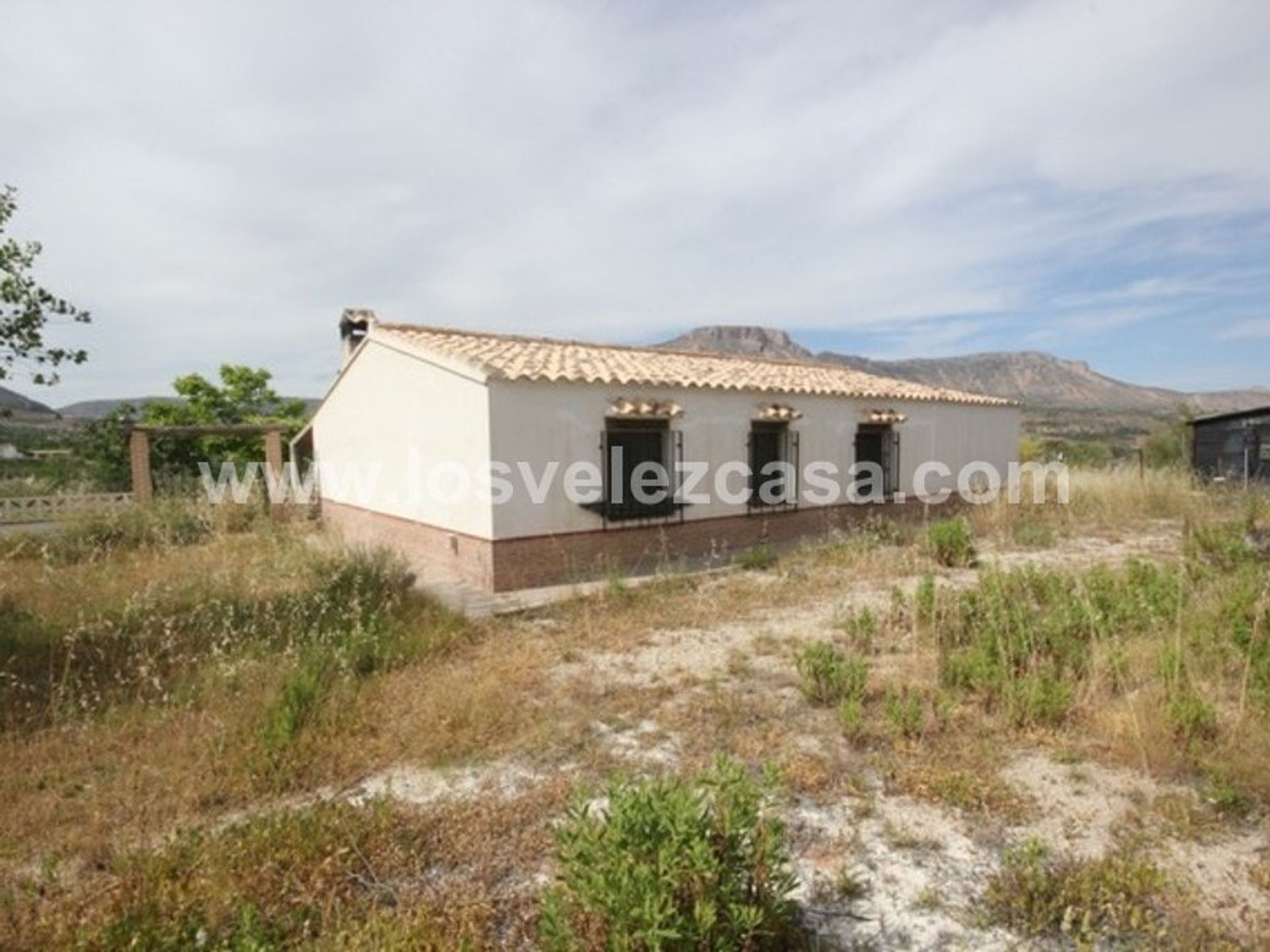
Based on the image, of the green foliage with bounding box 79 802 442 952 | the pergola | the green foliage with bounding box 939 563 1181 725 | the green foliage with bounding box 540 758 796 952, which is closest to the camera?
the green foliage with bounding box 540 758 796 952

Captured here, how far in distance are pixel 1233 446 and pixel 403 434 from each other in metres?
22.7

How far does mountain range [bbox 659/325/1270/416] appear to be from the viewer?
8094 cm

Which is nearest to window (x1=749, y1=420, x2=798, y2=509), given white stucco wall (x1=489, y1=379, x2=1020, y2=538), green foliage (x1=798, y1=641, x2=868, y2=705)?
white stucco wall (x1=489, y1=379, x2=1020, y2=538)

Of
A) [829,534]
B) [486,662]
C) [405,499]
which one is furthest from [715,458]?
[486,662]

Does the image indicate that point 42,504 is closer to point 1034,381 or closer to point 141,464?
point 141,464

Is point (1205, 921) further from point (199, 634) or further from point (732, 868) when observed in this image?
point (199, 634)

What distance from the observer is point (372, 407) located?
12.0 m

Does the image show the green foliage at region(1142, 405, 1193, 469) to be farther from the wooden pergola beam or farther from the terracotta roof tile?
the wooden pergola beam

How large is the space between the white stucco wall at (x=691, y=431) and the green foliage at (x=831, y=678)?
4768 mm

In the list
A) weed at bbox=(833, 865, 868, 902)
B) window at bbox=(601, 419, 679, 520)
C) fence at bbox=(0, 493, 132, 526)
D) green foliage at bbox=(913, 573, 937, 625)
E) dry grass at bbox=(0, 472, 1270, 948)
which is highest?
window at bbox=(601, 419, 679, 520)

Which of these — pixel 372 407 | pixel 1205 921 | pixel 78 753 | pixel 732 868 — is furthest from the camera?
pixel 372 407

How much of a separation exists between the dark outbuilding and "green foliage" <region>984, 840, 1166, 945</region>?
2001 centimetres

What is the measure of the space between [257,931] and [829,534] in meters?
11.2

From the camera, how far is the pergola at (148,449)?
14984mm
